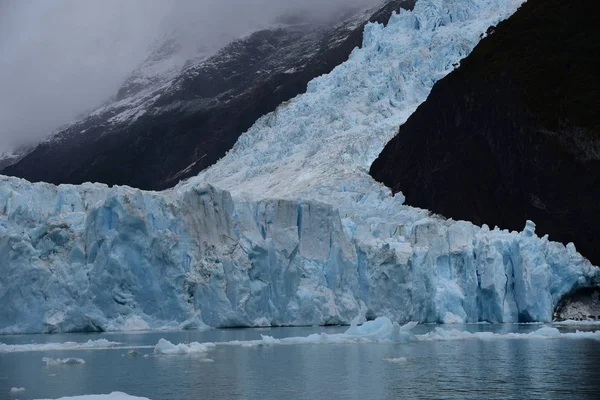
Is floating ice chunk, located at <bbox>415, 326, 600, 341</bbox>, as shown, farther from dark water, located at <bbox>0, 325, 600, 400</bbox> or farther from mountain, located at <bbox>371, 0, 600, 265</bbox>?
mountain, located at <bbox>371, 0, 600, 265</bbox>

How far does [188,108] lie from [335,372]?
81027 millimetres

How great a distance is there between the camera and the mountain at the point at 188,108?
85375 millimetres

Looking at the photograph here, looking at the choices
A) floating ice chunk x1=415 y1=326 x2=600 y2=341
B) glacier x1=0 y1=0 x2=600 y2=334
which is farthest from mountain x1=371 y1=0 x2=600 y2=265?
floating ice chunk x1=415 y1=326 x2=600 y2=341

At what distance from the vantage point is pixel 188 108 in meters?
96.4

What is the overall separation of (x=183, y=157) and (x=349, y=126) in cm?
3335

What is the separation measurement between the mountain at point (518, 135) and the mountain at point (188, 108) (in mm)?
28745

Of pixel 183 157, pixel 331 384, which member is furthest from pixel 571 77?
pixel 183 157

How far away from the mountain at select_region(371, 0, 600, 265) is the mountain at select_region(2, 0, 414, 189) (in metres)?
28.7

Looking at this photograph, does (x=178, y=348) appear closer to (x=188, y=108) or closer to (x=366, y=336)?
(x=366, y=336)

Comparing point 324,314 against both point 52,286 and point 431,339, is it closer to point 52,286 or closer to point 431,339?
point 431,339

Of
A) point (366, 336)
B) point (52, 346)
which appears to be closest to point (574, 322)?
point (366, 336)

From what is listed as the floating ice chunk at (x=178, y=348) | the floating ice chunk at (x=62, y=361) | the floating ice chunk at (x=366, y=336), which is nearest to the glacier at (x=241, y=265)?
the floating ice chunk at (x=366, y=336)

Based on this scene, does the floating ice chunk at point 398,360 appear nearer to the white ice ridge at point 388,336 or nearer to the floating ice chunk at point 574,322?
the white ice ridge at point 388,336

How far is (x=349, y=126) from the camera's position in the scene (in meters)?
58.5
